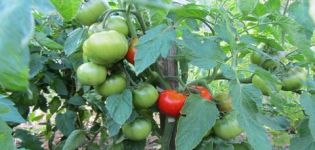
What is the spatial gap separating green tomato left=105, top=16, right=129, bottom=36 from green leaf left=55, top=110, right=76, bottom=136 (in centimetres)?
79

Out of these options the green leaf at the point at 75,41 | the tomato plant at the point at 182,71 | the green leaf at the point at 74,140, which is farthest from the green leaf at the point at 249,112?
the green leaf at the point at 74,140

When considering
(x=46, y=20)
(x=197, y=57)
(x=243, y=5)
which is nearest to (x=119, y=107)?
(x=197, y=57)

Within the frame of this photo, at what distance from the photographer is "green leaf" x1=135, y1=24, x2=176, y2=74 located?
779 mm

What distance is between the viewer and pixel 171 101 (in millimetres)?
903

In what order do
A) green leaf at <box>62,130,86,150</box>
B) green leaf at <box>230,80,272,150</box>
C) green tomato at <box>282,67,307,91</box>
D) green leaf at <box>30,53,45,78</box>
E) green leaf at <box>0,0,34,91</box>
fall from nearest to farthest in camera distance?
1. green leaf at <box>0,0,34,91</box>
2. green leaf at <box>230,80,272,150</box>
3. green tomato at <box>282,67,307,91</box>
4. green leaf at <box>62,130,86,150</box>
5. green leaf at <box>30,53,45,78</box>

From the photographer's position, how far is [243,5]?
840mm

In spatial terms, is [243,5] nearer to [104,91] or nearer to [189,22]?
[189,22]

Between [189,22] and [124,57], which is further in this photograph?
[189,22]

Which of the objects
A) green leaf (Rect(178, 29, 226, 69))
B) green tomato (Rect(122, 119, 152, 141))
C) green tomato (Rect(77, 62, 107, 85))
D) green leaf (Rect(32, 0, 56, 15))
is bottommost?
green tomato (Rect(122, 119, 152, 141))

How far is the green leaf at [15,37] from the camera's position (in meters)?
0.17

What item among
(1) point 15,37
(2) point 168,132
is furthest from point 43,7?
(2) point 168,132

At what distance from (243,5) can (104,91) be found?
13.3 inches

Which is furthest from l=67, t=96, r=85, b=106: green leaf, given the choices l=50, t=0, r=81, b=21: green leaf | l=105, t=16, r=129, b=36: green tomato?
l=50, t=0, r=81, b=21: green leaf

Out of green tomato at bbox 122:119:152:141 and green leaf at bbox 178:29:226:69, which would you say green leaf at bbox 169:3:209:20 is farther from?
green tomato at bbox 122:119:152:141
